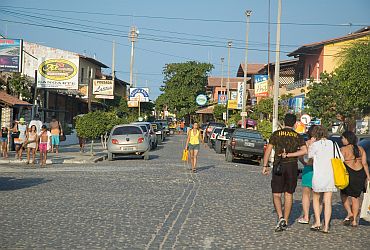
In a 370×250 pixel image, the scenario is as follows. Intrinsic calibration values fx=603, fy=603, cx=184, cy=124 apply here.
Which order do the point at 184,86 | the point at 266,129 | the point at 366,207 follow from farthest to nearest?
the point at 184,86 → the point at 266,129 → the point at 366,207

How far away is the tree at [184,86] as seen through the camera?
9431 cm

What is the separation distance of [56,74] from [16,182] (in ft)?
84.2

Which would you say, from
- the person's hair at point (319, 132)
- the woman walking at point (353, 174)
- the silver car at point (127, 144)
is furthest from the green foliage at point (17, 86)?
the person's hair at point (319, 132)

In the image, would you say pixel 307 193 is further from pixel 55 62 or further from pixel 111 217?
pixel 55 62

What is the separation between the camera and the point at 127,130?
88.6ft

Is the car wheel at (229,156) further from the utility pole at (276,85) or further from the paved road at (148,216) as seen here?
the paved road at (148,216)

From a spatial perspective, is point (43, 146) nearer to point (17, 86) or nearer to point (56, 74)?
point (17, 86)

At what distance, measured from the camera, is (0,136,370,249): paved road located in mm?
8305

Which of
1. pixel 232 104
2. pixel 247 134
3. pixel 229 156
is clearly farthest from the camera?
pixel 232 104

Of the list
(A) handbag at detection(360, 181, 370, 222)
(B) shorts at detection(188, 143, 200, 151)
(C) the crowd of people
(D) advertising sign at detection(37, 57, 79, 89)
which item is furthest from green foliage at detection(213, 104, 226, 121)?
(A) handbag at detection(360, 181, 370, 222)

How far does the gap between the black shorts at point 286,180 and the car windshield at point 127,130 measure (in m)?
17.4

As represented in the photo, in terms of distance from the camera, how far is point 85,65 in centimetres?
6166

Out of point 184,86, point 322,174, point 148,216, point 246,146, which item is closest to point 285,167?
point 322,174

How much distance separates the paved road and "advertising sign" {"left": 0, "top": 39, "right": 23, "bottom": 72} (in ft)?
54.6
